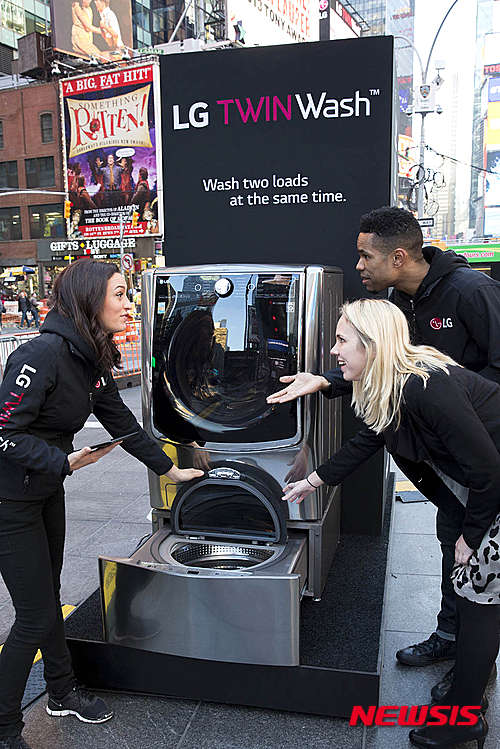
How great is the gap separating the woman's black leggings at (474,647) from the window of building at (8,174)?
3926 cm

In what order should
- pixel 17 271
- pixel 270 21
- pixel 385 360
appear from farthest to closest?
pixel 270 21 → pixel 17 271 → pixel 385 360

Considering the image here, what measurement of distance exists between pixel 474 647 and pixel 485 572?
0.96 ft

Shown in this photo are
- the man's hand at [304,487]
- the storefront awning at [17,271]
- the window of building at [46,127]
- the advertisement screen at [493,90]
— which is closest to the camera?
the man's hand at [304,487]

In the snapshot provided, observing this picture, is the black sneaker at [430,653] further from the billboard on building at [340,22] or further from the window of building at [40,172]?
the billboard on building at [340,22]

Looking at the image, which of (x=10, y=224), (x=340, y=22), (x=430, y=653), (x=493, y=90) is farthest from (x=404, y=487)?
(x=493, y=90)

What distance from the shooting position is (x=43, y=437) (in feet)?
7.02

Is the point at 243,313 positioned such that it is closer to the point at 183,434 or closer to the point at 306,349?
the point at 306,349

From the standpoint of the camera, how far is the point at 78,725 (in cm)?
238

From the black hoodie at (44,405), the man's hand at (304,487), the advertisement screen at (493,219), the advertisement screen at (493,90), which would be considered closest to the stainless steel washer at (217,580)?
the man's hand at (304,487)

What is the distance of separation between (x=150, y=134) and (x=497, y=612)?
96.0 ft

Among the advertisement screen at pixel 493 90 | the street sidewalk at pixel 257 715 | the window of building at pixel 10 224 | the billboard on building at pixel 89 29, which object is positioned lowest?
the street sidewalk at pixel 257 715

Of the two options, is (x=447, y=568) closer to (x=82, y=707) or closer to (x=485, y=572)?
(x=485, y=572)

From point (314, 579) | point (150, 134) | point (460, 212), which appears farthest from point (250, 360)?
point (460, 212)

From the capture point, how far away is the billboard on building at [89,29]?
100 ft
